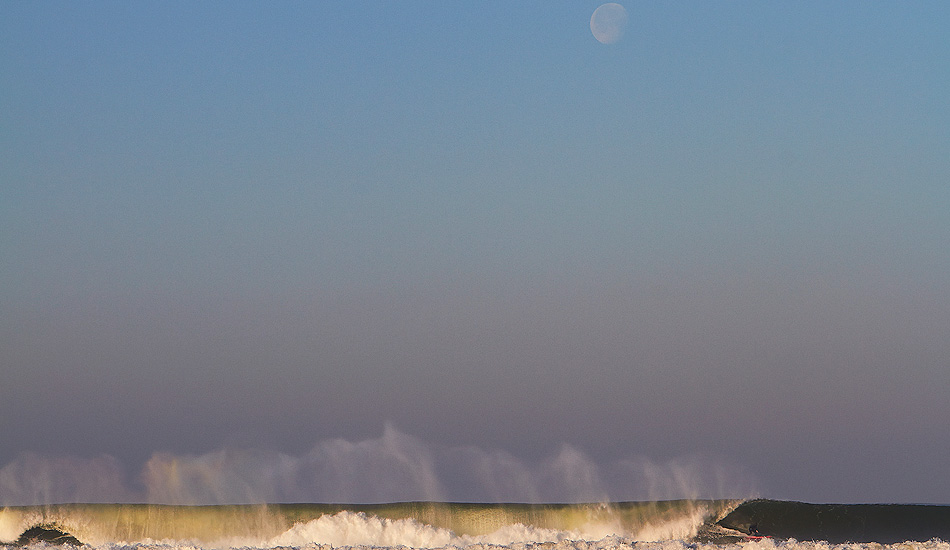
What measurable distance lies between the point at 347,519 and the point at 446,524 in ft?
6.48

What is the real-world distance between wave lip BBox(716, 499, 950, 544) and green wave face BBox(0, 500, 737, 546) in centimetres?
57

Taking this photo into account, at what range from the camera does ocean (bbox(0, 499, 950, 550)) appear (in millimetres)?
19828

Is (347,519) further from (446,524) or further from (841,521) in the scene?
(841,521)

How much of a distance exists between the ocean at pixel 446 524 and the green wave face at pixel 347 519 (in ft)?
0.07

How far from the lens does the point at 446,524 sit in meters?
20.7

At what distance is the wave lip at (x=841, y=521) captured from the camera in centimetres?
2016

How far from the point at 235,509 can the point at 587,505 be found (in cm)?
717

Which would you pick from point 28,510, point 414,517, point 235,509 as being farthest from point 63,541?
point 414,517

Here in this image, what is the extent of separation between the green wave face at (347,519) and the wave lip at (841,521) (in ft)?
1.87

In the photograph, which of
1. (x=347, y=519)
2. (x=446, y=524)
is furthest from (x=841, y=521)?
(x=347, y=519)

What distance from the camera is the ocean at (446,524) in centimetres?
1983

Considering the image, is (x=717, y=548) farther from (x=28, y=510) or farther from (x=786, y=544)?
(x=28, y=510)

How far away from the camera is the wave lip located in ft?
66.1

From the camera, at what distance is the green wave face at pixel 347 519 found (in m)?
20.1
